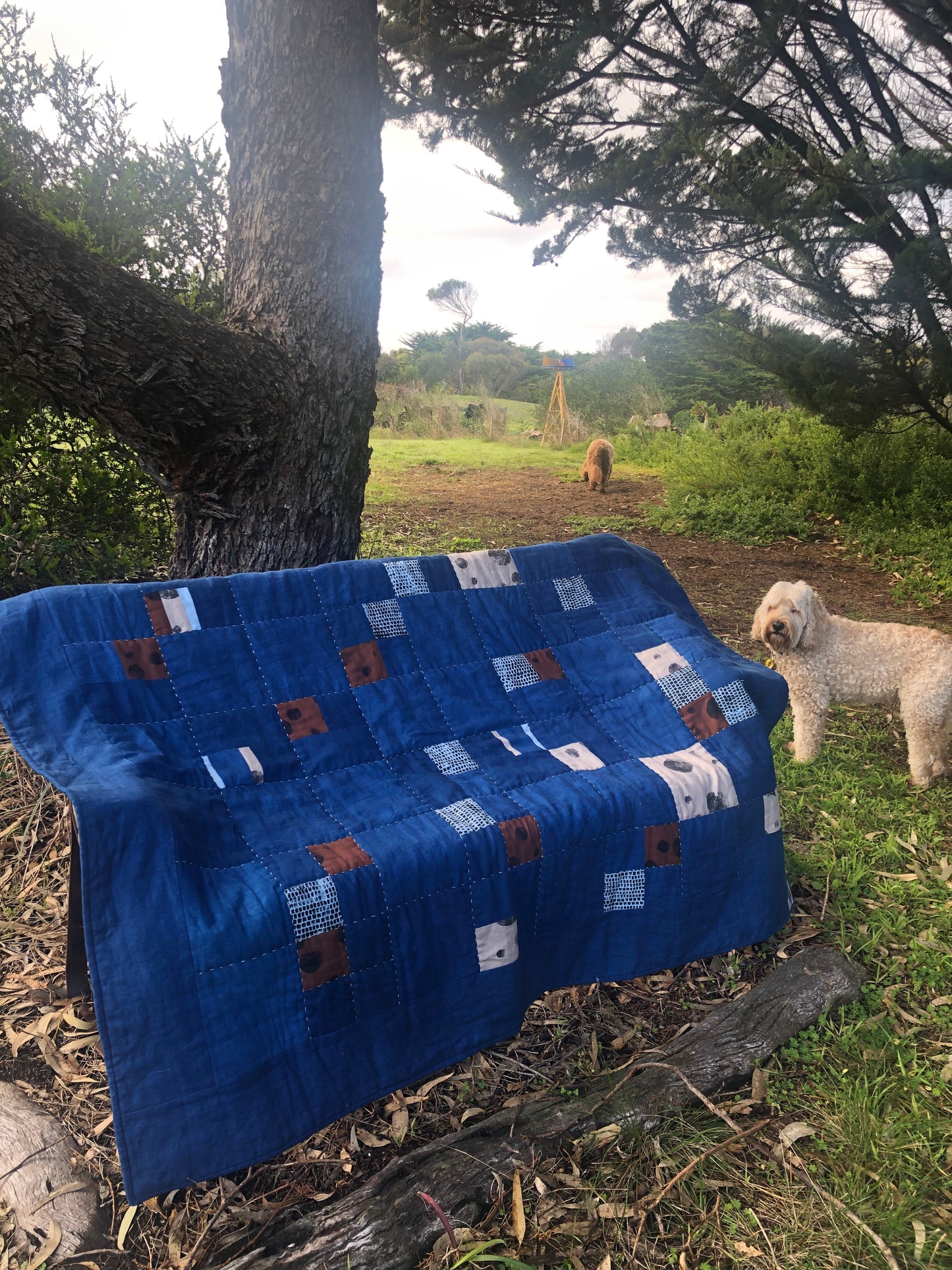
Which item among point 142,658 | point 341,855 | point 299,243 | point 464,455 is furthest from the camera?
point 464,455

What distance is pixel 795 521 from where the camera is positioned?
25.3 ft

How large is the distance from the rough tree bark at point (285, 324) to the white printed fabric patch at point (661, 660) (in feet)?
4.50

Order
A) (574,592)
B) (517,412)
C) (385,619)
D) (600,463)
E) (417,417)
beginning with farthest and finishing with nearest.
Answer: (517,412), (417,417), (600,463), (574,592), (385,619)

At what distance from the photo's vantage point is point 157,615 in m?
1.93

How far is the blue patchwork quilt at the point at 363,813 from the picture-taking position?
4.64ft

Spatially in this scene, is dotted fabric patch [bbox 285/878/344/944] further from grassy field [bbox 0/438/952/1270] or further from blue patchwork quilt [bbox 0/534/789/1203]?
grassy field [bbox 0/438/952/1270]

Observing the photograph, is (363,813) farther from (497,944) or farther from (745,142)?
(745,142)

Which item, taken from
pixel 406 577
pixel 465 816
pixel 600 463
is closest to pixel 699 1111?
pixel 465 816

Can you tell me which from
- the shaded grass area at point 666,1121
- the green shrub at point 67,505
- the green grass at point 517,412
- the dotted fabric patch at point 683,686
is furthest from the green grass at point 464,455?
the shaded grass area at point 666,1121

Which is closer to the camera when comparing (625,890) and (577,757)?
(625,890)

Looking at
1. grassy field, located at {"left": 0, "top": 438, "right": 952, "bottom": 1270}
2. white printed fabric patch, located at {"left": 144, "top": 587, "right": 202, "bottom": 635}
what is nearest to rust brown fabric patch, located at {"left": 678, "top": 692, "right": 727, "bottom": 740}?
grassy field, located at {"left": 0, "top": 438, "right": 952, "bottom": 1270}

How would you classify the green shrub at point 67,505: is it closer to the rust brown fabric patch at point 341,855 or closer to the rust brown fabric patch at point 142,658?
the rust brown fabric patch at point 142,658

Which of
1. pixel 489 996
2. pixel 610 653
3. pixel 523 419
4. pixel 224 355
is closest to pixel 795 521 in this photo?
pixel 610 653

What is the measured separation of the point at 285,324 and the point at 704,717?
208cm
